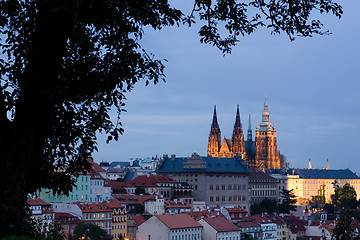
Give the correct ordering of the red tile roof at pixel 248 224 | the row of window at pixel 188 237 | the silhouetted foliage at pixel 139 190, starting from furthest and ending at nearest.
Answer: the silhouetted foliage at pixel 139 190 < the red tile roof at pixel 248 224 < the row of window at pixel 188 237

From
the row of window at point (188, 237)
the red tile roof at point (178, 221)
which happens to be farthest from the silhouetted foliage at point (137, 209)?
the row of window at point (188, 237)

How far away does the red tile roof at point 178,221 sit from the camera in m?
81.9

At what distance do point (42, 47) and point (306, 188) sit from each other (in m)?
190

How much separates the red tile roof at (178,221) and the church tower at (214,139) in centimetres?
10208

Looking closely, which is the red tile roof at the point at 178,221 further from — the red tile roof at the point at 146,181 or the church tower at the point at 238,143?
the church tower at the point at 238,143

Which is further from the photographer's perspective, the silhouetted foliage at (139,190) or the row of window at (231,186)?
the row of window at (231,186)

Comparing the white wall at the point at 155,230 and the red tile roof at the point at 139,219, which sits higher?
the red tile roof at the point at 139,219

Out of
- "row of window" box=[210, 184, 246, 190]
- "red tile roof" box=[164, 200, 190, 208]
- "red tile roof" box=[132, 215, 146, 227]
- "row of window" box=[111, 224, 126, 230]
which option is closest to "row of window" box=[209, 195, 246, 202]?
"row of window" box=[210, 184, 246, 190]

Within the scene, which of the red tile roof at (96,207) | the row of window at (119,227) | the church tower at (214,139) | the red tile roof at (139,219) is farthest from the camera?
the church tower at (214,139)

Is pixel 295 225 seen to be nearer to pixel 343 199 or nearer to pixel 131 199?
pixel 131 199

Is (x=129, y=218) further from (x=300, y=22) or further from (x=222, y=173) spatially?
(x=300, y=22)

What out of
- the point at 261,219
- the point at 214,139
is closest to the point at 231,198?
the point at 261,219

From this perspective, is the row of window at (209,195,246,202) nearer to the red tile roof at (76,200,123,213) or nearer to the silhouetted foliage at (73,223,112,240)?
the red tile roof at (76,200,123,213)

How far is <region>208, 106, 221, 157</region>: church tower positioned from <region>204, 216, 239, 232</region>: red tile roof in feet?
323
